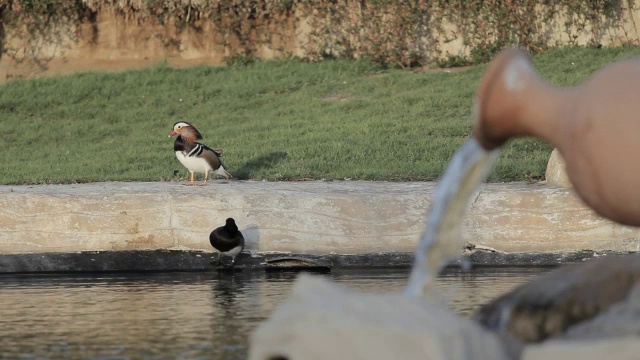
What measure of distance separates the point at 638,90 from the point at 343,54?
16811mm

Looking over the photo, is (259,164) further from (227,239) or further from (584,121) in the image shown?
(584,121)

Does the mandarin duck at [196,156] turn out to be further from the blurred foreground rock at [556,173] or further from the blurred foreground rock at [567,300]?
the blurred foreground rock at [567,300]

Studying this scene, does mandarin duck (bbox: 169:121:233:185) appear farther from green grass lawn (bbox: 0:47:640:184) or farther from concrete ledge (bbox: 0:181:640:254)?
concrete ledge (bbox: 0:181:640:254)

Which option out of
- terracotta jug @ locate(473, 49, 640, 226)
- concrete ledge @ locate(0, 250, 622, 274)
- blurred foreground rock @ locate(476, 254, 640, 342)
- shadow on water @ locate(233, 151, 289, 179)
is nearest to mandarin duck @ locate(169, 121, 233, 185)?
shadow on water @ locate(233, 151, 289, 179)

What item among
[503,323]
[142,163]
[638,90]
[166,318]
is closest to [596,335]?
[503,323]

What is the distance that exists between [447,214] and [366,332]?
110 centimetres

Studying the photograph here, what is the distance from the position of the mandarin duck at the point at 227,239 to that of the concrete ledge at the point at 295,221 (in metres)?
0.39

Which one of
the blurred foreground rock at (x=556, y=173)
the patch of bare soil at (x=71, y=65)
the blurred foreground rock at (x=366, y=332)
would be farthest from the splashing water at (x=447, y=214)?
the patch of bare soil at (x=71, y=65)

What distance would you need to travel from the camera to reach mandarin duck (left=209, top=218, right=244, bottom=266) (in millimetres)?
10041

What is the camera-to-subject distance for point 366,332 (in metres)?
3.74

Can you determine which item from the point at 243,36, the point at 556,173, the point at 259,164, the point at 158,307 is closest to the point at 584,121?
the point at 158,307

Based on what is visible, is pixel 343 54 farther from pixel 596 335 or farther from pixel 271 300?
pixel 596 335

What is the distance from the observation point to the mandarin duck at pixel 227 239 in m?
10.0

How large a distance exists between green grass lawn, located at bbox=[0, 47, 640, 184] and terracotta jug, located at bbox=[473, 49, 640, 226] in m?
7.81
